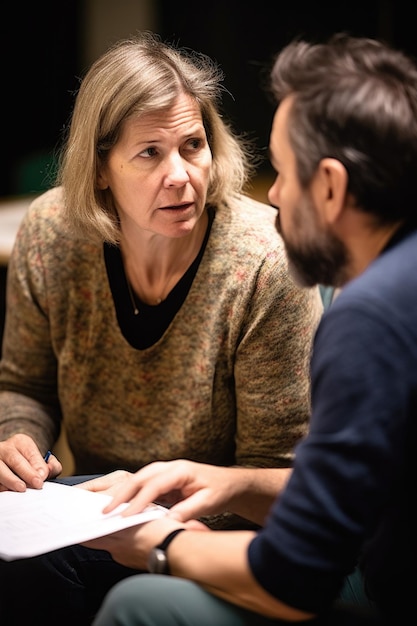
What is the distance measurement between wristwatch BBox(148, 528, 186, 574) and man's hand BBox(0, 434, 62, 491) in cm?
37

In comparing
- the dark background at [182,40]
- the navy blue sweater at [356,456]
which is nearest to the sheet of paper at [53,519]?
the navy blue sweater at [356,456]

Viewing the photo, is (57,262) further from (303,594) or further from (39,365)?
(303,594)

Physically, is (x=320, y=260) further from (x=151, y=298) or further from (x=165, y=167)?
(x=151, y=298)

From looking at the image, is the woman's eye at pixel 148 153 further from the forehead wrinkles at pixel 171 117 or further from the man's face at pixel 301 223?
the man's face at pixel 301 223

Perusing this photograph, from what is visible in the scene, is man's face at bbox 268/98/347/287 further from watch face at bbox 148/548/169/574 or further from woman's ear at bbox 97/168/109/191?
woman's ear at bbox 97/168/109/191

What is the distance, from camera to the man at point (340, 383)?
1.14 meters

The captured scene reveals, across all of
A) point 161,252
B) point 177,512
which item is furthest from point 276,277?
point 177,512

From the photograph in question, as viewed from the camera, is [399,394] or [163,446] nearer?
[399,394]

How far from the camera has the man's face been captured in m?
1.27

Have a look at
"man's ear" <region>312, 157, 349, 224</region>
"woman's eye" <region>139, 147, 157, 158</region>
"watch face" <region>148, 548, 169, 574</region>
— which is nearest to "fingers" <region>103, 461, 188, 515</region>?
"watch face" <region>148, 548, 169, 574</region>

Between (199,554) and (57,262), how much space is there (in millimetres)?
892

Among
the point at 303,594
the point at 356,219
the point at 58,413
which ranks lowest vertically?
the point at 58,413

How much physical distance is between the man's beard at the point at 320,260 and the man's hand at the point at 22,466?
24.4 inches

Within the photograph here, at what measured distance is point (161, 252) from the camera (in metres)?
1.94
